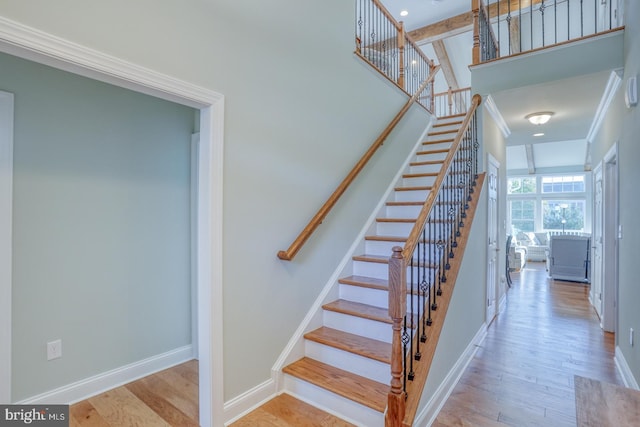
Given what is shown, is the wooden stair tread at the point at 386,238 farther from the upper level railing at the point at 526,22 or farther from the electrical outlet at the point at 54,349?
the electrical outlet at the point at 54,349

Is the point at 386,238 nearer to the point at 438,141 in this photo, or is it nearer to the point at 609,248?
the point at 438,141

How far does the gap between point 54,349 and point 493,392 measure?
10.2 feet

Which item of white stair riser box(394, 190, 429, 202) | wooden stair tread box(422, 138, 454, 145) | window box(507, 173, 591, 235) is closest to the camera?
white stair riser box(394, 190, 429, 202)

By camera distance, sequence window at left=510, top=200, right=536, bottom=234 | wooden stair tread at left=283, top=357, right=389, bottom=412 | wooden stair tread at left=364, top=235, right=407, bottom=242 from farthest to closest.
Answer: window at left=510, top=200, right=536, bottom=234
wooden stair tread at left=364, top=235, right=407, bottom=242
wooden stair tread at left=283, top=357, right=389, bottom=412

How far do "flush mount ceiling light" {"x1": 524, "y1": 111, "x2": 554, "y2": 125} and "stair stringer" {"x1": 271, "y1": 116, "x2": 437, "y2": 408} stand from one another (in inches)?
74.5

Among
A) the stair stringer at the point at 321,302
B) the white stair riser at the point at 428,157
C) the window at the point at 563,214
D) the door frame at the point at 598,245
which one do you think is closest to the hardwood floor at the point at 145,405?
the stair stringer at the point at 321,302

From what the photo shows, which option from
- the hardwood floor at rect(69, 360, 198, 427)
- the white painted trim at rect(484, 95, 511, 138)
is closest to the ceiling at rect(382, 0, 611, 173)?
the white painted trim at rect(484, 95, 511, 138)

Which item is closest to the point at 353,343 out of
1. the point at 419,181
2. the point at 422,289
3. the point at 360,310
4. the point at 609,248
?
the point at 360,310

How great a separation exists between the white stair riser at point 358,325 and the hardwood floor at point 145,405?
113 cm

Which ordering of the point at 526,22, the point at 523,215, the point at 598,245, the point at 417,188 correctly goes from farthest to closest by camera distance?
the point at 523,215
the point at 526,22
the point at 598,245
the point at 417,188

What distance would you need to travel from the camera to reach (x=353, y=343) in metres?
2.38

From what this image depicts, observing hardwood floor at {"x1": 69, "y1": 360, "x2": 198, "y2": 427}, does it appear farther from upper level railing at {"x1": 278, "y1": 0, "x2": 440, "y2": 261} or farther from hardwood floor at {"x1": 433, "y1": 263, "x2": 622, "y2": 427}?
hardwood floor at {"x1": 433, "y1": 263, "x2": 622, "y2": 427}

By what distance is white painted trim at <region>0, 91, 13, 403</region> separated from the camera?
1913 millimetres

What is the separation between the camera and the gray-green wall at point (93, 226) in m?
2.03
